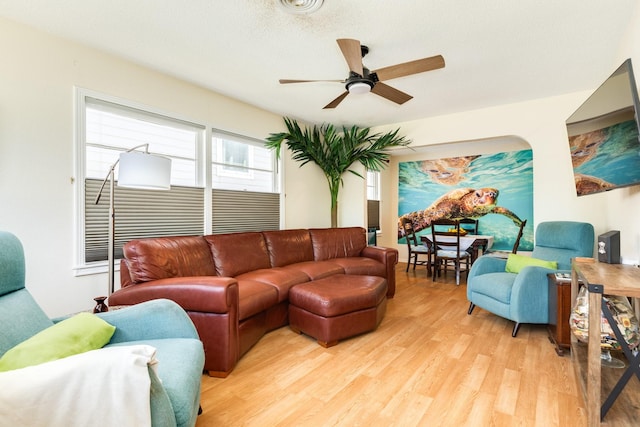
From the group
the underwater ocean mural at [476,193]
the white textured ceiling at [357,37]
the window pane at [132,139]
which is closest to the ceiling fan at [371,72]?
the white textured ceiling at [357,37]

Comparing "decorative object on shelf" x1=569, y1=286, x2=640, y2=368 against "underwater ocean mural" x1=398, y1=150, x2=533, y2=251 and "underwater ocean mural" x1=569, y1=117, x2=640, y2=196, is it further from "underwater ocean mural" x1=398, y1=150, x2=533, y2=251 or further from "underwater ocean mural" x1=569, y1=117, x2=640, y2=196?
"underwater ocean mural" x1=398, y1=150, x2=533, y2=251

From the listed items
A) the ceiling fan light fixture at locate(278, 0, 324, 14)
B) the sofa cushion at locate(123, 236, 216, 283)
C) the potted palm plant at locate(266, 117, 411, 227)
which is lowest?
the sofa cushion at locate(123, 236, 216, 283)

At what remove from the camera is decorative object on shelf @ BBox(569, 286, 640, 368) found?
1.67 metres

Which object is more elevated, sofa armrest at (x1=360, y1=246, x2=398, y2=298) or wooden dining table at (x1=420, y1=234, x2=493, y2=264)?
wooden dining table at (x1=420, y1=234, x2=493, y2=264)

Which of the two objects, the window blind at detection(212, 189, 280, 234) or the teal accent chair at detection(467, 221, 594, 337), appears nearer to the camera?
the teal accent chair at detection(467, 221, 594, 337)

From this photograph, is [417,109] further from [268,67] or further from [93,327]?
[93,327]

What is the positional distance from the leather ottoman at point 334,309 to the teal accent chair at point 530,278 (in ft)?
3.55

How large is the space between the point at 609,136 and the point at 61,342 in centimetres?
331

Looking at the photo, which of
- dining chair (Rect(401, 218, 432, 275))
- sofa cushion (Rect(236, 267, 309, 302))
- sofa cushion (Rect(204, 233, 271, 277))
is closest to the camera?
sofa cushion (Rect(236, 267, 309, 302))

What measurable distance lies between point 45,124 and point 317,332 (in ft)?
9.04

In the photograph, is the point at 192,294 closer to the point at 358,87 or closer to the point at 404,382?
the point at 404,382

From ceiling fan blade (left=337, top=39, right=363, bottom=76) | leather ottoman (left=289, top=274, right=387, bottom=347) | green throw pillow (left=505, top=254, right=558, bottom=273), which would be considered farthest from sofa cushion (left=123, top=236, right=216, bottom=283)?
green throw pillow (left=505, top=254, right=558, bottom=273)

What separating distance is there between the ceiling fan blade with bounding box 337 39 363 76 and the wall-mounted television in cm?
158

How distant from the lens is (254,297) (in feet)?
7.86
